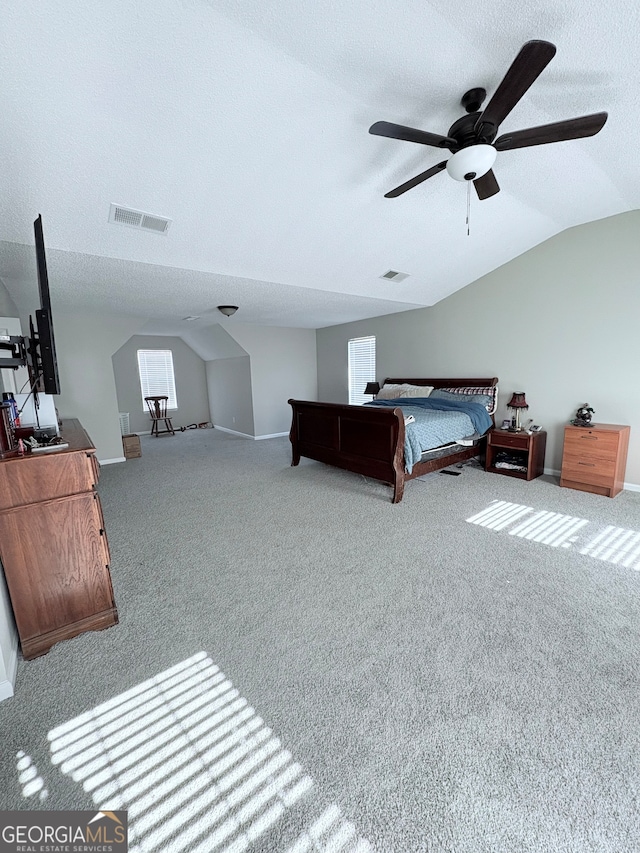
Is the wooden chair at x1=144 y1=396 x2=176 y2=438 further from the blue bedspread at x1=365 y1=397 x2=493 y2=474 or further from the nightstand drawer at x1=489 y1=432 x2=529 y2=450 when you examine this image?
the nightstand drawer at x1=489 y1=432 x2=529 y2=450

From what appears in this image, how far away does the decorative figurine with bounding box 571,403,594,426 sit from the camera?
12.5 feet

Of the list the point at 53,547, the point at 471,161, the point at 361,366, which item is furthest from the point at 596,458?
the point at 53,547

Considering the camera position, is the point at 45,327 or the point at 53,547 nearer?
the point at 45,327

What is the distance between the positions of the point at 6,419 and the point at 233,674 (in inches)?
70.7

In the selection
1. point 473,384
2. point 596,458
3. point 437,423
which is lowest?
point 596,458

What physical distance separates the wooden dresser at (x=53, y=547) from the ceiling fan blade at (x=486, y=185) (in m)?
2.92

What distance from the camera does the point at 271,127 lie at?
7.14ft

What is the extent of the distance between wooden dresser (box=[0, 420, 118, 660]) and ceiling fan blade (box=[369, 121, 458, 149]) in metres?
2.25

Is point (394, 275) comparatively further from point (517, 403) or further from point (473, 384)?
point (517, 403)

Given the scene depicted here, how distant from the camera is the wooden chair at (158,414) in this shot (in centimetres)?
768

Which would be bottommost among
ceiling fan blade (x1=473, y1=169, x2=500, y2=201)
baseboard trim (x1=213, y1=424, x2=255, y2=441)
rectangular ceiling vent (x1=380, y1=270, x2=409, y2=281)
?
baseboard trim (x1=213, y1=424, x2=255, y2=441)

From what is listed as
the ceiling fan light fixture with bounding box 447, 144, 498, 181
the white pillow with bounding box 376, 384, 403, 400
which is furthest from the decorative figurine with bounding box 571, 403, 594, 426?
the ceiling fan light fixture with bounding box 447, 144, 498, 181

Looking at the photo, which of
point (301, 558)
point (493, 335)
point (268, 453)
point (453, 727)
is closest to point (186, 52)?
point (301, 558)

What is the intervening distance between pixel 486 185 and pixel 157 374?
7.39 meters
